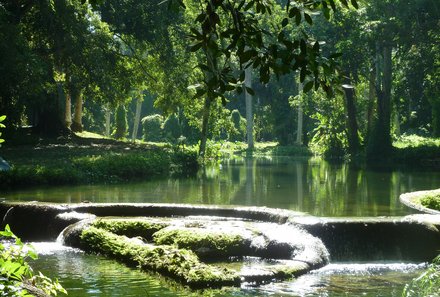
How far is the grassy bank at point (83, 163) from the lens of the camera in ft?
71.3

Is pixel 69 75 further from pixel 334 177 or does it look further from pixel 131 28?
pixel 334 177

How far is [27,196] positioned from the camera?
18.5m

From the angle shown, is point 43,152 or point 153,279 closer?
point 153,279

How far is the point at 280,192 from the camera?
834 inches

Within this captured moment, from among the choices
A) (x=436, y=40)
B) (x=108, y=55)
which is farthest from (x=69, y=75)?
(x=436, y=40)

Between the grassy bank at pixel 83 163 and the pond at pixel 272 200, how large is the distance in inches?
45.7

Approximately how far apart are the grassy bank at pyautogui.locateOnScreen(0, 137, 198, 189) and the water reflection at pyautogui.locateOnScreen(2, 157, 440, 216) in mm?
1113

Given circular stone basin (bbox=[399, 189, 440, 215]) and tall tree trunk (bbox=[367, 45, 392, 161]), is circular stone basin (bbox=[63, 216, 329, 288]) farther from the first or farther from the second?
tall tree trunk (bbox=[367, 45, 392, 161])

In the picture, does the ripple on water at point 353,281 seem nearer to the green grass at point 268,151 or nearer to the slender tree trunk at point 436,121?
the slender tree trunk at point 436,121

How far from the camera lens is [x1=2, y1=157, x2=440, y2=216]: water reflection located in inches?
703

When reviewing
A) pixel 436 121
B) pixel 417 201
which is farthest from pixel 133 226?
pixel 436 121

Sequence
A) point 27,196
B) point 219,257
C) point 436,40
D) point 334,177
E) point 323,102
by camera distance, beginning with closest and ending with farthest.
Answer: point 219,257
point 27,196
point 334,177
point 436,40
point 323,102

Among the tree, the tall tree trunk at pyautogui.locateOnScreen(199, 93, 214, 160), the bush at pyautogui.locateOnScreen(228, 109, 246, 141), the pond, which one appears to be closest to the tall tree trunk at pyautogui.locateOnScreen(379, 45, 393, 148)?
the pond

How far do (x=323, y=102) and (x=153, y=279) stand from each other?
124 feet
